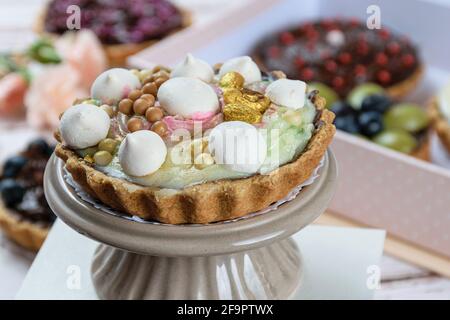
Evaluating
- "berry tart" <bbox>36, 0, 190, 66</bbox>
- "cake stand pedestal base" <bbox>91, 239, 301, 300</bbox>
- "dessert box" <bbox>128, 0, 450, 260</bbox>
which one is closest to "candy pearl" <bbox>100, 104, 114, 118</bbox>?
"cake stand pedestal base" <bbox>91, 239, 301, 300</bbox>

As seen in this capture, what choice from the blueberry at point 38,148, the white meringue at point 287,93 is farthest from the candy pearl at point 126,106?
the blueberry at point 38,148

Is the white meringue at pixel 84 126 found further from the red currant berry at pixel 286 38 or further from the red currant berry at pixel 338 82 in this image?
the red currant berry at pixel 286 38

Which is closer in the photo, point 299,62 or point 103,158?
point 103,158

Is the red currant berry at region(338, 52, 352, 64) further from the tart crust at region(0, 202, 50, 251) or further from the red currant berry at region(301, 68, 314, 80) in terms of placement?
the tart crust at region(0, 202, 50, 251)

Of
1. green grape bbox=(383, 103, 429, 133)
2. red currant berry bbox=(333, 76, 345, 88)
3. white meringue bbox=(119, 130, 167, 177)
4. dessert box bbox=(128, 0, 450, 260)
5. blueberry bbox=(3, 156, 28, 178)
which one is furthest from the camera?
red currant berry bbox=(333, 76, 345, 88)

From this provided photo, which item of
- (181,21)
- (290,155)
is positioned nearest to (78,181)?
(290,155)

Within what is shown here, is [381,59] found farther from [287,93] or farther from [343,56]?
[287,93]

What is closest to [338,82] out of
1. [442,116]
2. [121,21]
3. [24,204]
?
[442,116]

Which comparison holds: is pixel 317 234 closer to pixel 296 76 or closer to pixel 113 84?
pixel 113 84
